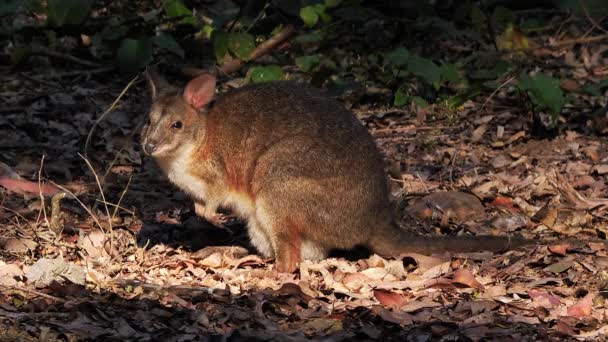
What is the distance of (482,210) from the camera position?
7.36 meters

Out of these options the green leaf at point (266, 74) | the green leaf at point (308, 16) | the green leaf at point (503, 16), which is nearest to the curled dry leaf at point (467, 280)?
the green leaf at point (266, 74)

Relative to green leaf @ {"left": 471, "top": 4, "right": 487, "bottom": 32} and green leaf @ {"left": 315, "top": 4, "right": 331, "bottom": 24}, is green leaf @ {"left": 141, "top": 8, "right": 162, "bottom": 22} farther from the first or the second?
green leaf @ {"left": 471, "top": 4, "right": 487, "bottom": 32}

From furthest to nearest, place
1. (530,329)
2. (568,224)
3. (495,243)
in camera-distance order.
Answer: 1. (568,224)
2. (495,243)
3. (530,329)

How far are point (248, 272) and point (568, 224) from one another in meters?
2.32

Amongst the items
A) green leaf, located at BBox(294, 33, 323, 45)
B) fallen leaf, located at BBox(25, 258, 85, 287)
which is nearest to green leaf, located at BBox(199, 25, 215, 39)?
green leaf, located at BBox(294, 33, 323, 45)

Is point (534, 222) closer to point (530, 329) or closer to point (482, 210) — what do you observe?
point (482, 210)

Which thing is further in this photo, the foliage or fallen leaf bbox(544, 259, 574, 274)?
the foliage

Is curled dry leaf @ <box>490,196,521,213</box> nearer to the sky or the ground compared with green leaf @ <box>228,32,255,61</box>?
nearer to the ground

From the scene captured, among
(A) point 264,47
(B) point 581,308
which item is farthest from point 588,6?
(B) point 581,308

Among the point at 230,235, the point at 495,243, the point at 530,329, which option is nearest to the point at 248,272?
the point at 230,235

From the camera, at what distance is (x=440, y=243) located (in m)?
6.31

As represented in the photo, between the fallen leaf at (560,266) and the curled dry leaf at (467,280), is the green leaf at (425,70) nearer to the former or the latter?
the fallen leaf at (560,266)

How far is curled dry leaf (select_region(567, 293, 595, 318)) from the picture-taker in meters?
5.27

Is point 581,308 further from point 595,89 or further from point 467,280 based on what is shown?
point 595,89
